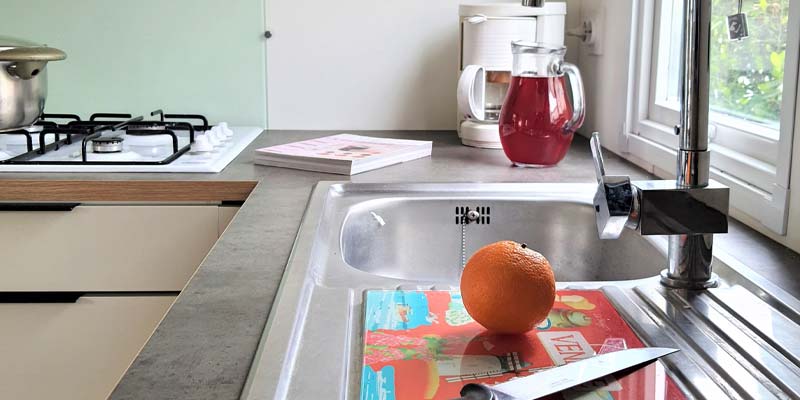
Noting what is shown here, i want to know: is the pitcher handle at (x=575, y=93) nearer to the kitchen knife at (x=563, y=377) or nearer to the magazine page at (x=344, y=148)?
the magazine page at (x=344, y=148)

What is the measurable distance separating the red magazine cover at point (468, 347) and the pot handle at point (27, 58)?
0.96m

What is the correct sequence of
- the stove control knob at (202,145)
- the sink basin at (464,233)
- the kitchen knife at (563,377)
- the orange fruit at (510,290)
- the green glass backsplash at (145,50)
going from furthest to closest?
the green glass backsplash at (145,50)
the stove control knob at (202,145)
the sink basin at (464,233)
the orange fruit at (510,290)
the kitchen knife at (563,377)

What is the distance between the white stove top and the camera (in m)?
1.58

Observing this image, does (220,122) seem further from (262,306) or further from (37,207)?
(262,306)

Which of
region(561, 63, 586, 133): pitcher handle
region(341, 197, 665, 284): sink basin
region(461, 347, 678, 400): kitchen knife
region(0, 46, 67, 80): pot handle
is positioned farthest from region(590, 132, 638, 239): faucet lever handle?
region(0, 46, 67, 80): pot handle

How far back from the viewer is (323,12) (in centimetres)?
217

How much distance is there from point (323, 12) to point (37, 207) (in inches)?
36.5

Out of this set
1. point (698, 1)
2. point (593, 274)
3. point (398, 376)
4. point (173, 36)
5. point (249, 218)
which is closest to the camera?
point (398, 376)

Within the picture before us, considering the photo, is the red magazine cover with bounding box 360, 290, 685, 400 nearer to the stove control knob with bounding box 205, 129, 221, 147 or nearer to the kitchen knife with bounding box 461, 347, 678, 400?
the kitchen knife with bounding box 461, 347, 678, 400

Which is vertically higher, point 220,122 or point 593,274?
point 220,122

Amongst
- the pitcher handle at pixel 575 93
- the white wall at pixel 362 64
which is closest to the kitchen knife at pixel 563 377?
the pitcher handle at pixel 575 93

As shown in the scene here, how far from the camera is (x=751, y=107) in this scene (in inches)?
52.1

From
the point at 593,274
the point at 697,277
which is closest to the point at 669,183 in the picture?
the point at 697,277

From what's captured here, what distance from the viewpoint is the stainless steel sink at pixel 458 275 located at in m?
0.70
